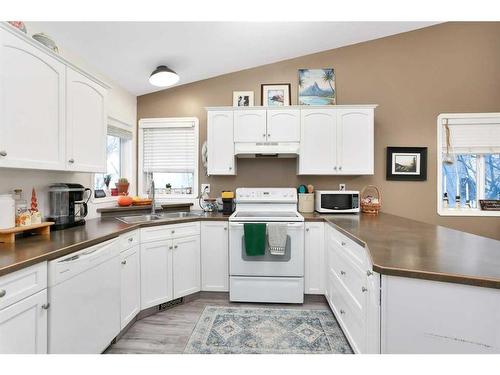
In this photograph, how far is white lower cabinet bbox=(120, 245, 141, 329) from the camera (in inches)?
74.0

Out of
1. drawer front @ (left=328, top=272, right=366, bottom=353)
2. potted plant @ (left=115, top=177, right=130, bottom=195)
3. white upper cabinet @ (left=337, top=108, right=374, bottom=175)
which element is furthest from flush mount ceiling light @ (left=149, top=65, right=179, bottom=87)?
drawer front @ (left=328, top=272, right=366, bottom=353)

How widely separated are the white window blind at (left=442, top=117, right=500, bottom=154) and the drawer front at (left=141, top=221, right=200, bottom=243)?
3.19 metres

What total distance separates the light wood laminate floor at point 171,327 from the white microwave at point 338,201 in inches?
37.7

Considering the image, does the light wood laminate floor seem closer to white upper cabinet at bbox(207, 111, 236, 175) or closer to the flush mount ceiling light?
white upper cabinet at bbox(207, 111, 236, 175)

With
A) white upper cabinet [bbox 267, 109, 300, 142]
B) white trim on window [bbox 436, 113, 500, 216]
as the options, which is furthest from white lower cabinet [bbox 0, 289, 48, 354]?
white trim on window [bbox 436, 113, 500, 216]

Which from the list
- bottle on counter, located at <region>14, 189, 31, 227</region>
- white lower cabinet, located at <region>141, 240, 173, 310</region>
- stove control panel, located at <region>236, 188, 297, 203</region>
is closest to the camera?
bottle on counter, located at <region>14, 189, 31, 227</region>

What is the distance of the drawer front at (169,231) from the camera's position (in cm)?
216

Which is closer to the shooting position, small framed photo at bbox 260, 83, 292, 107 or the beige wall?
the beige wall

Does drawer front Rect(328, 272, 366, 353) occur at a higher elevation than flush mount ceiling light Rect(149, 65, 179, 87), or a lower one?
lower

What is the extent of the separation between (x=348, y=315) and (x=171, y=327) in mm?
1435

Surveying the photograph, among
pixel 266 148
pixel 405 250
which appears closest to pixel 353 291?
pixel 405 250

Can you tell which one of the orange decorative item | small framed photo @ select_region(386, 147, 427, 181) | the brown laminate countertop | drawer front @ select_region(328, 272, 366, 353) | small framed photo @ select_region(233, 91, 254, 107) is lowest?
drawer front @ select_region(328, 272, 366, 353)

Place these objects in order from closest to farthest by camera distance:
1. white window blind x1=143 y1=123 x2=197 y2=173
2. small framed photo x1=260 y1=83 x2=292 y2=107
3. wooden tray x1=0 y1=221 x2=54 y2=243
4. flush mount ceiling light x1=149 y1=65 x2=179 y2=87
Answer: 1. wooden tray x1=0 y1=221 x2=54 y2=243
2. flush mount ceiling light x1=149 y1=65 x2=179 y2=87
3. small framed photo x1=260 y1=83 x2=292 y2=107
4. white window blind x1=143 y1=123 x2=197 y2=173

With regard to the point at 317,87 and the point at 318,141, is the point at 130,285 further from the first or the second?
the point at 317,87
